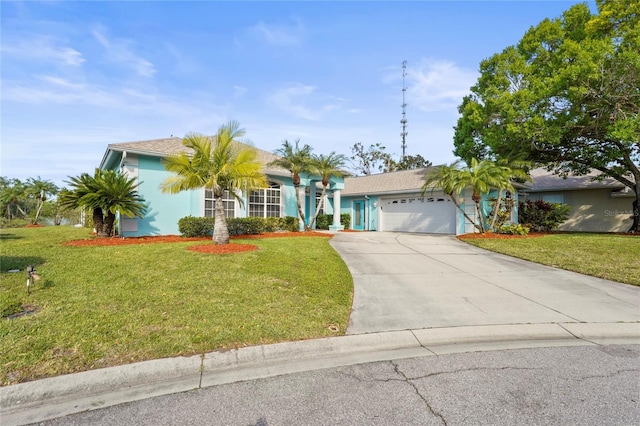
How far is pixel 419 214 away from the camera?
755 inches

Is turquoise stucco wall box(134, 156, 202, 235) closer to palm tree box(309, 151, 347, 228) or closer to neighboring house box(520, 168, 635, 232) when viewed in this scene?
palm tree box(309, 151, 347, 228)

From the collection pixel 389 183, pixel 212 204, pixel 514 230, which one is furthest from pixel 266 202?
pixel 514 230

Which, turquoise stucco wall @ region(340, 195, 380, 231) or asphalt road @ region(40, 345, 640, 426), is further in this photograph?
turquoise stucco wall @ region(340, 195, 380, 231)

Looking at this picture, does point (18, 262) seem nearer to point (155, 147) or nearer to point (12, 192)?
point (155, 147)

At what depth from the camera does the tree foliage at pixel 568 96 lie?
1295 cm

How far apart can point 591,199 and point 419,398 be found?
25742mm

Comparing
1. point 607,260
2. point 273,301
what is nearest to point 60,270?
point 273,301

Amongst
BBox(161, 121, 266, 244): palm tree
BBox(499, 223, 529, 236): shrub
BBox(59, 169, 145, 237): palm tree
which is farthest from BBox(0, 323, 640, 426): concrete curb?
BBox(499, 223, 529, 236): shrub

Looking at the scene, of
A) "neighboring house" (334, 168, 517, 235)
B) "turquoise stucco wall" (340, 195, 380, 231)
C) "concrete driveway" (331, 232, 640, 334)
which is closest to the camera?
"concrete driveway" (331, 232, 640, 334)

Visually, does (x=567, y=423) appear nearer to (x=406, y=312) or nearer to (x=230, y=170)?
(x=406, y=312)

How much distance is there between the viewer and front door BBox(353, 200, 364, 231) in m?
22.3

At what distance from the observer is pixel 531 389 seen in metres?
3.02

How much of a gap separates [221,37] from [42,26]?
474 cm

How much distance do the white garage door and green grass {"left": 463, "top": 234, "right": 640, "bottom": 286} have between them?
13.5ft
